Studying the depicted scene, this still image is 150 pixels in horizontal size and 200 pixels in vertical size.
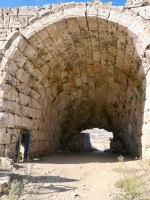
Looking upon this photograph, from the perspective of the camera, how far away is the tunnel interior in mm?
5742

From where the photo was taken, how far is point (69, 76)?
7688 millimetres

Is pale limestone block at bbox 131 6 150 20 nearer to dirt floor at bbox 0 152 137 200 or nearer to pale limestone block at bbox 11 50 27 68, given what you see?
pale limestone block at bbox 11 50 27 68

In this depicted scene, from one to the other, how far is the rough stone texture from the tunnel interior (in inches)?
1.1

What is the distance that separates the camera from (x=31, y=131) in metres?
6.67

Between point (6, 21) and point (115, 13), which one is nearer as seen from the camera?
point (115, 13)

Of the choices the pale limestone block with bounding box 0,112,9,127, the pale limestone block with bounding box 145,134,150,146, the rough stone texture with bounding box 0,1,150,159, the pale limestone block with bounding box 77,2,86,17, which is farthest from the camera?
the pale limestone block with bounding box 77,2,86,17

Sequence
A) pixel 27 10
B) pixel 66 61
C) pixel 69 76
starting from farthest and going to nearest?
pixel 69 76
pixel 66 61
pixel 27 10

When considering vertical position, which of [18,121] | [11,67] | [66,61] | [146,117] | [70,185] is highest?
[66,61]

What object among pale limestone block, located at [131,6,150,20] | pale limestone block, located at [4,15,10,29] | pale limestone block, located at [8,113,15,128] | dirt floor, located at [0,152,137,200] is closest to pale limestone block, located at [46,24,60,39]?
pale limestone block, located at [4,15,10,29]

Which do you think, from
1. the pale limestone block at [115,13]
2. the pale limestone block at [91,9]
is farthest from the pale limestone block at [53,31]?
the pale limestone block at [115,13]

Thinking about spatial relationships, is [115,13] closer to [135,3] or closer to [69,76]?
[135,3]

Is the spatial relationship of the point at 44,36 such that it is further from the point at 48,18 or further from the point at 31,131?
the point at 31,131

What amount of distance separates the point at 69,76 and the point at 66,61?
81 centimetres

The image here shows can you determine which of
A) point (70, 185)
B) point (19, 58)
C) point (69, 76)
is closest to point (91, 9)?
point (19, 58)
